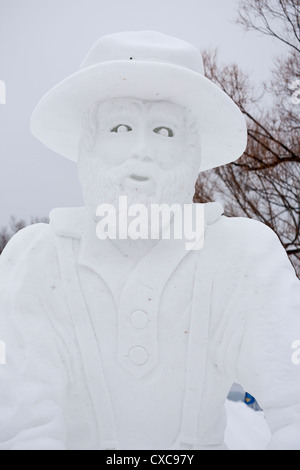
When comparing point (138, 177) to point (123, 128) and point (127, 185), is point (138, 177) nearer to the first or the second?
point (127, 185)

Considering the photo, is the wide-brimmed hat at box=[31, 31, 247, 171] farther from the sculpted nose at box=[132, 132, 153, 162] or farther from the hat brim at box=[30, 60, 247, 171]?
the sculpted nose at box=[132, 132, 153, 162]

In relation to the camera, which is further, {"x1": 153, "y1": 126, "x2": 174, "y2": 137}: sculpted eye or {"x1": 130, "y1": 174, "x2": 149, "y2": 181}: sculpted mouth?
{"x1": 153, "y1": 126, "x2": 174, "y2": 137}: sculpted eye

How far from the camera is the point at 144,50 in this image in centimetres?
171

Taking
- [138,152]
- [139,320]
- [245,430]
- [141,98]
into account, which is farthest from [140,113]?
[245,430]

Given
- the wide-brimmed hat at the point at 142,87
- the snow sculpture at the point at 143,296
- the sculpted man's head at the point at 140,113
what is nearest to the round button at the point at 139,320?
the snow sculpture at the point at 143,296

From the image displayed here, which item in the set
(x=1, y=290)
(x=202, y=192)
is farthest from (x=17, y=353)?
(x=202, y=192)

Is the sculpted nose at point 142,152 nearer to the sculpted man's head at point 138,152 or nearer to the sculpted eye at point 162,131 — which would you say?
the sculpted man's head at point 138,152

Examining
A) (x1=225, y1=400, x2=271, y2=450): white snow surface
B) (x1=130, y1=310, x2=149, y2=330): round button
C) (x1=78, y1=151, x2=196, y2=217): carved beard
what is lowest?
(x1=225, y1=400, x2=271, y2=450): white snow surface

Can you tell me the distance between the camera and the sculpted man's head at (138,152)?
5.44ft

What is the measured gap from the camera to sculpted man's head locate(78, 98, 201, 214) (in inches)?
65.3

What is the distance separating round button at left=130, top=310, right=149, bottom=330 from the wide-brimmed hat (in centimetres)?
75

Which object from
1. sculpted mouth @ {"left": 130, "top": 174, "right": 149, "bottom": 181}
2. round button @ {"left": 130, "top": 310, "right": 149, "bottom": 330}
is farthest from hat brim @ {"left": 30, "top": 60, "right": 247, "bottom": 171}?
round button @ {"left": 130, "top": 310, "right": 149, "bottom": 330}

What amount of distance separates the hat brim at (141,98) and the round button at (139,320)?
747mm

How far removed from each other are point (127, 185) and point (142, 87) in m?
0.35
